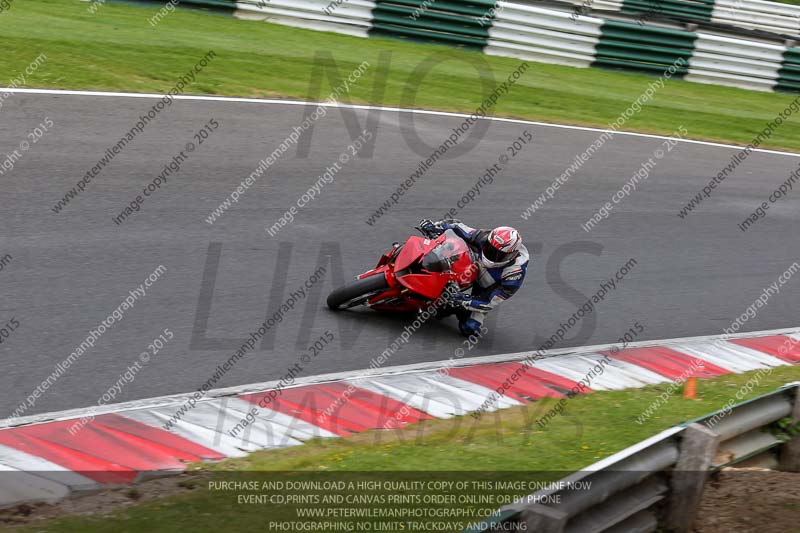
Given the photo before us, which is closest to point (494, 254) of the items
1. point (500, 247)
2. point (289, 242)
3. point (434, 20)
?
point (500, 247)

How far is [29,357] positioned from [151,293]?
5.08 feet

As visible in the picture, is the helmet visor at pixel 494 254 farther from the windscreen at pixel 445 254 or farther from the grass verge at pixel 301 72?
the grass verge at pixel 301 72

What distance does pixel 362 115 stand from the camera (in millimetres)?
14742

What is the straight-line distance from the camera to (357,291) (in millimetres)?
8953

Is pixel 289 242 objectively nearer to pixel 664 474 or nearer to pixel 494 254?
pixel 494 254

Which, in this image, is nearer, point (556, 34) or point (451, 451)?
point (451, 451)

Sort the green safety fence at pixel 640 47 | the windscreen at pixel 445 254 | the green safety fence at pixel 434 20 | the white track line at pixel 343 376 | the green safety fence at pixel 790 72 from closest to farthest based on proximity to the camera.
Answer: the white track line at pixel 343 376 < the windscreen at pixel 445 254 < the green safety fence at pixel 434 20 < the green safety fence at pixel 640 47 < the green safety fence at pixel 790 72

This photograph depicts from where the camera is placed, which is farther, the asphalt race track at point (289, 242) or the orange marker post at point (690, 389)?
the orange marker post at point (690, 389)

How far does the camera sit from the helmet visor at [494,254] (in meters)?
8.80

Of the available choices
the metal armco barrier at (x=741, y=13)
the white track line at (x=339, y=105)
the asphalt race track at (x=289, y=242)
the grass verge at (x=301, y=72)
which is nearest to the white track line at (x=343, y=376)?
the asphalt race track at (x=289, y=242)

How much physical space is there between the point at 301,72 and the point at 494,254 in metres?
8.56

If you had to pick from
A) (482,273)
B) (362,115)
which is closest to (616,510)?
(482,273)

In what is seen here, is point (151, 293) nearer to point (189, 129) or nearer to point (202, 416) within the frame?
point (202, 416)

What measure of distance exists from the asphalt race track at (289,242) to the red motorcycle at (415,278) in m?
0.24
